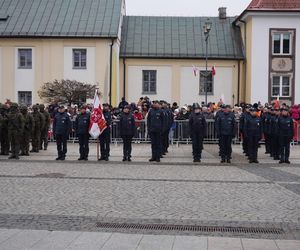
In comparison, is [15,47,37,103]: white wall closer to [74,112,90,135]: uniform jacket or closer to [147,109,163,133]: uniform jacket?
[74,112,90,135]: uniform jacket

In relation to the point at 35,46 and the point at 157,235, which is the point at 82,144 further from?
the point at 35,46

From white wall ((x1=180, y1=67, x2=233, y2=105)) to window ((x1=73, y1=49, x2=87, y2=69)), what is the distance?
7.51 metres

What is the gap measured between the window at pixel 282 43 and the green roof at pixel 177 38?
321 cm

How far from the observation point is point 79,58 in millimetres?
40719

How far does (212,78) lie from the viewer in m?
43.3

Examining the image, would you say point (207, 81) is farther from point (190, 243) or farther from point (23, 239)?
point (23, 239)

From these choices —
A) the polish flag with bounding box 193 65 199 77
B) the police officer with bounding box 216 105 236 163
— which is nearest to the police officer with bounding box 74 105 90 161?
the police officer with bounding box 216 105 236 163

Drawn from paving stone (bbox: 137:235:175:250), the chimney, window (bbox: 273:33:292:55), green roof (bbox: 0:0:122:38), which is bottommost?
paving stone (bbox: 137:235:175:250)

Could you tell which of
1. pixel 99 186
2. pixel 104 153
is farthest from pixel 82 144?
pixel 99 186

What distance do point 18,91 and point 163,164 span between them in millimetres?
24957

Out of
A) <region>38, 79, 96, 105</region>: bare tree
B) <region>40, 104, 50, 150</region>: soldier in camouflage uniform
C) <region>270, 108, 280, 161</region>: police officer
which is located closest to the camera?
<region>270, 108, 280, 161</region>: police officer

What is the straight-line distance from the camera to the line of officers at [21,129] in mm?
19484

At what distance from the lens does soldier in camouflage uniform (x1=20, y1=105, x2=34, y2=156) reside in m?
20.4

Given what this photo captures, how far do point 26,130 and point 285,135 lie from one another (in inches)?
358
